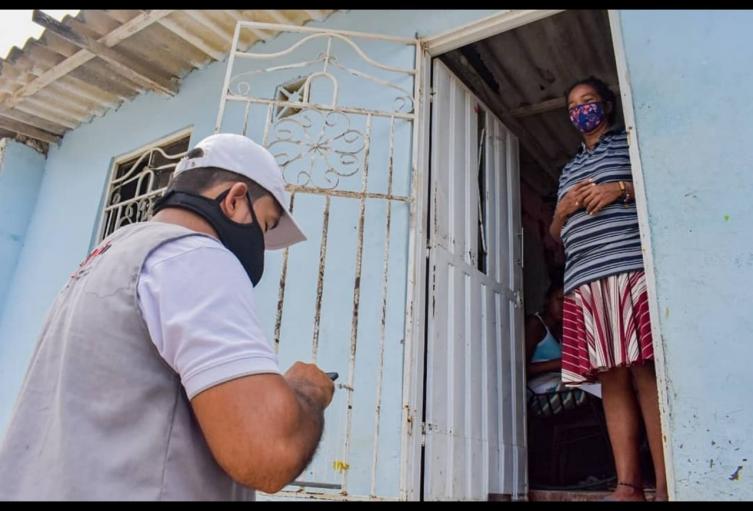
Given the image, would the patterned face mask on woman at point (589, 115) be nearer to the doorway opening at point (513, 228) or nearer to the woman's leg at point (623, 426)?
the doorway opening at point (513, 228)

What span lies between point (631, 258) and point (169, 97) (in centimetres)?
408

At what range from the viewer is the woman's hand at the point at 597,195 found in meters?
2.63

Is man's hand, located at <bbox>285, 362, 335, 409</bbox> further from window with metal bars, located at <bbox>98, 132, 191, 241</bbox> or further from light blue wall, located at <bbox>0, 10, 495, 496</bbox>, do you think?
window with metal bars, located at <bbox>98, 132, 191, 241</bbox>

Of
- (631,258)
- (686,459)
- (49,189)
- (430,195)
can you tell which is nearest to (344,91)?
(430,195)

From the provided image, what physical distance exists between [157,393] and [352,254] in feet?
7.35

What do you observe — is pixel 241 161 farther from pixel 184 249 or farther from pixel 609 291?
pixel 609 291

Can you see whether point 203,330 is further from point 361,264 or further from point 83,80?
point 83,80

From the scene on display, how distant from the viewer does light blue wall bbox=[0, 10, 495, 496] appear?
2879 mm

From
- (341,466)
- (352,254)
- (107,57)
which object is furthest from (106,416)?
(107,57)

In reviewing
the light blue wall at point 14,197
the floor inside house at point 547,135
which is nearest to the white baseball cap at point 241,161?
the floor inside house at point 547,135

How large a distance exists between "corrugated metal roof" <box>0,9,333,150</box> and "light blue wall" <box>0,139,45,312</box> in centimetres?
29

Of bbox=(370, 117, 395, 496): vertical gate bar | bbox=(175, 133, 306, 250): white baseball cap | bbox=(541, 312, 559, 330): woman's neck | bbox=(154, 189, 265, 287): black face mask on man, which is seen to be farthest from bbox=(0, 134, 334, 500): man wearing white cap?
bbox=(541, 312, 559, 330): woman's neck

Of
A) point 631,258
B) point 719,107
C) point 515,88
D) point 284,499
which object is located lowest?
point 284,499

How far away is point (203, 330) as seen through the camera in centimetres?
96
